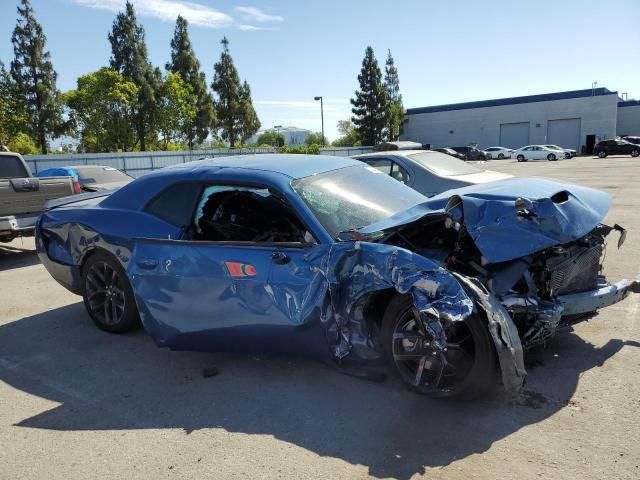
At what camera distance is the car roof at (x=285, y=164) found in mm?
4176

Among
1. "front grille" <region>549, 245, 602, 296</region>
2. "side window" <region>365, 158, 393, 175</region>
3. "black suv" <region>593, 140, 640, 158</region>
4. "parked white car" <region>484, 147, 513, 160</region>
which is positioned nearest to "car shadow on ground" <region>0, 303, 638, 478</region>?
"front grille" <region>549, 245, 602, 296</region>

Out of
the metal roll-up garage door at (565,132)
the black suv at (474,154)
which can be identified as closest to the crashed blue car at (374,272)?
the black suv at (474,154)

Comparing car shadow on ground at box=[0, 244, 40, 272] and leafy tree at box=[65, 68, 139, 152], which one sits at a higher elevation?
leafy tree at box=[65, 68, 139, 152]

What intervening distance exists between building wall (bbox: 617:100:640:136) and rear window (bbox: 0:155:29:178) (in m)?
66.8

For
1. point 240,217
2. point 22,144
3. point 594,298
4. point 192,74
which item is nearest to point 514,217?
point 594,298

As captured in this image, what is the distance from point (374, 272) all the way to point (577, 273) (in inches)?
60.8

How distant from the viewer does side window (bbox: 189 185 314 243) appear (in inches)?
172

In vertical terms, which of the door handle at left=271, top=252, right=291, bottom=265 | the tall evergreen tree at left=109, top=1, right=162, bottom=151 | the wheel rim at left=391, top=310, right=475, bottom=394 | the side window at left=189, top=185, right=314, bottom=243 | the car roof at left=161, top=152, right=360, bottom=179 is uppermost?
the tall evergreen tree at left=109, top=1, right=162, bottom=151

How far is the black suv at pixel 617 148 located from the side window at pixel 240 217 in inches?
1741

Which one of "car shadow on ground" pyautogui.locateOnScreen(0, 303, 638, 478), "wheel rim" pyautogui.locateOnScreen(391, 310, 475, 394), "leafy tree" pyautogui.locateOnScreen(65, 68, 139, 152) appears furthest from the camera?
"leafy tree" pyautogui.locateOnScreen(65, 68, 139, 152)

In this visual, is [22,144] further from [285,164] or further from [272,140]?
[272,140]

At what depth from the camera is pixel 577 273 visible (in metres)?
3.66

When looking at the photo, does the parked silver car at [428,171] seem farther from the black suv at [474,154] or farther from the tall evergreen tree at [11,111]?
the black suv at [474,154]

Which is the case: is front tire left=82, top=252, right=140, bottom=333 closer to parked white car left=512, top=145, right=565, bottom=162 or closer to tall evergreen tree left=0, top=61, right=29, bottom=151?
tall evergreen tree left=0, top=61, right=29, bottom=151
